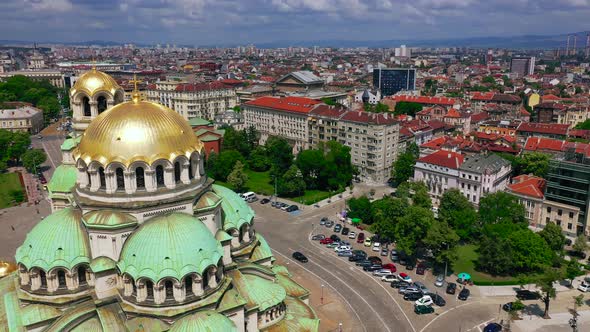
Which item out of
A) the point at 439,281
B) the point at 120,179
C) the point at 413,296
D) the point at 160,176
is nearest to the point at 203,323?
the point at 160,176

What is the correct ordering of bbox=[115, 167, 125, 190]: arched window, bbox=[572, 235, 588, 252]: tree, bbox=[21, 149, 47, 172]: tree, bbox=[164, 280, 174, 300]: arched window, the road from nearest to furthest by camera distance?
bbox=[164, 280, 174, 300]: arched window
bbox=[115, 167, 125, 190]: arched window
the road
bbox=[572, 235, 588, 252]: tree
bbox=[21, 149, 47, 172]: tree

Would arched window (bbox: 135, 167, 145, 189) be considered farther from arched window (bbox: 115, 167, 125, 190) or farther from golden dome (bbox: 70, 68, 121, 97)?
golden dome (bbox: 70, 68, 121, 97)

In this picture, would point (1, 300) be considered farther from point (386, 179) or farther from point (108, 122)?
point (386, 179)

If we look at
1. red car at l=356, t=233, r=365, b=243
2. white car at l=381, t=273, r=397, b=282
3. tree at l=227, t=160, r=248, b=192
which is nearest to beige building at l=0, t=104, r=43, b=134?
tree at l=227, t=160, r=248, b=192

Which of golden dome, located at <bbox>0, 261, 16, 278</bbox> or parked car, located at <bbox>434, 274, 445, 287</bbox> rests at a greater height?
golden dome, located at <bbox>0, 261, 16, 278</bbox>

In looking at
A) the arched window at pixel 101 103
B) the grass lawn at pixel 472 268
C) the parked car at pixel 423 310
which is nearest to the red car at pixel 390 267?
the grass lawn at pixel 472 268

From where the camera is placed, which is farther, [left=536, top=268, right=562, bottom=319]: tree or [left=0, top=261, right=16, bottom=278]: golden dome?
[left=536, top=268, right=562, bottom=319]: tree

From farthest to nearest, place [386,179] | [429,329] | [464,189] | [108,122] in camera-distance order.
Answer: [386,179] → [464,189] → [429,329] → [108,122]

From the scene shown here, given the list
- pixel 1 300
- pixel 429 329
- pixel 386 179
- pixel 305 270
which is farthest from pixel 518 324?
pixel 386 179

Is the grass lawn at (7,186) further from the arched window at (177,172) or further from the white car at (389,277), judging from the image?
the white car at (389,277)
